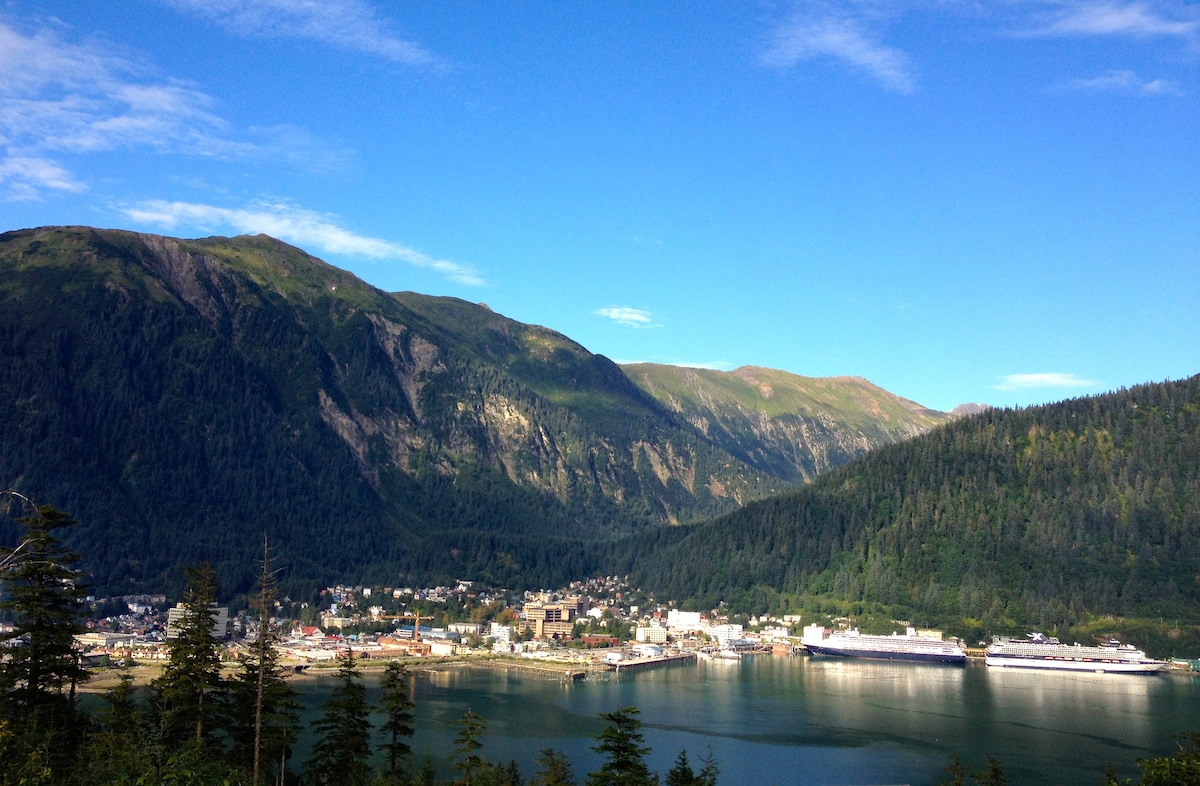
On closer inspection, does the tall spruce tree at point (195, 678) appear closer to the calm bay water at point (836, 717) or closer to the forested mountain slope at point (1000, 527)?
the calm bay water at point (836, 717)

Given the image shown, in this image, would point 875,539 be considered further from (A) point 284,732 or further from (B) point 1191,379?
(A) point 284,732

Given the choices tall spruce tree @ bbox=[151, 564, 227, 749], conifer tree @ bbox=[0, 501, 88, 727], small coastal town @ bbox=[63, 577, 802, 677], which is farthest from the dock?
conifer tree @ bbox=[0, 501, 88, 727]

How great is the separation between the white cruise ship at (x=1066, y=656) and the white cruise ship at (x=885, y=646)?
4160mm

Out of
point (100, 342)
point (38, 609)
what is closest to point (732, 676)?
point (38, 609)

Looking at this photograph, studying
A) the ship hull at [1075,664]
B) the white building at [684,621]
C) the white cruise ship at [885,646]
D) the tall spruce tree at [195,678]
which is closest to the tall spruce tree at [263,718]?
the tall spruce tree at [195,678]

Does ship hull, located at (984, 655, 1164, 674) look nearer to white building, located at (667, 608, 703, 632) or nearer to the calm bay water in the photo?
the calm bay water

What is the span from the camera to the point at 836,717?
7950cm

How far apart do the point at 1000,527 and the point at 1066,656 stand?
28.3 m

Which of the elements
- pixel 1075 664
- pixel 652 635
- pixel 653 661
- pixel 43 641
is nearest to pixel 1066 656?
pixel 1075 664

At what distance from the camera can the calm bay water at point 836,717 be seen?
202 feet

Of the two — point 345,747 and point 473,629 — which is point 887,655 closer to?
point 473,629

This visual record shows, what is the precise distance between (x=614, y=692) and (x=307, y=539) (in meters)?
104

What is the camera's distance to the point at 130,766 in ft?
81.4

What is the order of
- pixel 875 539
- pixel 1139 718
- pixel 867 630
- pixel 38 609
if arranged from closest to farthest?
1. pixel 38 609
2. pixel 1139 718
3. pixel 867 630
4. pixel 875 539
